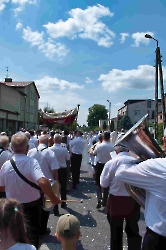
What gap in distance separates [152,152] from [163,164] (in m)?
0.18

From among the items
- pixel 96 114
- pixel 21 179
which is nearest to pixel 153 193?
pixel 21 179

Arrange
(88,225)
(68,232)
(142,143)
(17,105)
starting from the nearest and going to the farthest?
(68,232), (142,143), (88,225), (17,105)

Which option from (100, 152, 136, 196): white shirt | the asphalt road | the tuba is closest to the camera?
the tuba

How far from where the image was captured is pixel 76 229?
2332 mm

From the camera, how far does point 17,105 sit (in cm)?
3878

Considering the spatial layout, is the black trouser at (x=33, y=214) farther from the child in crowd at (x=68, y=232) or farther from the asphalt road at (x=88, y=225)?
the child in crowd at (x=68, y=232)

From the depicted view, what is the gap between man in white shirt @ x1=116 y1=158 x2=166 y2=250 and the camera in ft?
7.56

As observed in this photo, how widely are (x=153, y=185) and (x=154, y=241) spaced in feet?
1.59

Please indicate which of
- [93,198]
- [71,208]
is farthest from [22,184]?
[93,198]

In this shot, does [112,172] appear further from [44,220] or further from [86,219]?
[86,219]

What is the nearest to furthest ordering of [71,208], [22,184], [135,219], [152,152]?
[152,152] < [22,184] < [135,219] < [71,208]

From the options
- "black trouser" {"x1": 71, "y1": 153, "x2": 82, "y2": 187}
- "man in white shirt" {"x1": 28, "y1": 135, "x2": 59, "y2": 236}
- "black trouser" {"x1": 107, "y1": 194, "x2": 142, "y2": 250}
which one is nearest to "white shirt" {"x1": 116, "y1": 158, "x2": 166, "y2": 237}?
"black trouser" {"x1": 107, "y1": 194, "x2": 142, "y2": 250}

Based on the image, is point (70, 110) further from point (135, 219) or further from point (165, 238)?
point (165, 238)

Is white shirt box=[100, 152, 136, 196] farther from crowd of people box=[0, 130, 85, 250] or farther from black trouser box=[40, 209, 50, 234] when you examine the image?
black trouser box=[40, 209, 50, 234]
